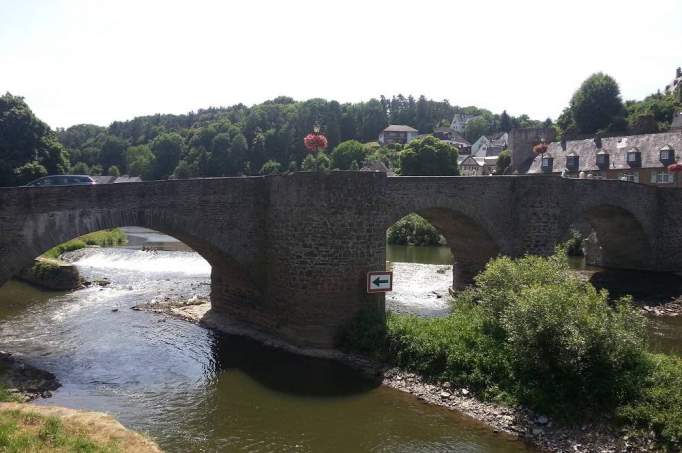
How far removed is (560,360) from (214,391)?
30.5 ft

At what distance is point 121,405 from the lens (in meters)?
15.0

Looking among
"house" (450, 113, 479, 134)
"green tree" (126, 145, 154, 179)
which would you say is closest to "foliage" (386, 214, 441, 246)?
"green tree" (126, 145, 154, 179)

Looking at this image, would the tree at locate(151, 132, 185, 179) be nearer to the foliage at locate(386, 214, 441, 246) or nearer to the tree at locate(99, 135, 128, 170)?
the tree at locate(99, 135, 128, 170)

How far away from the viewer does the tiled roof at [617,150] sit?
45.4 metres

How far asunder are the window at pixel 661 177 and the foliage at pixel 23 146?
44.7 metres

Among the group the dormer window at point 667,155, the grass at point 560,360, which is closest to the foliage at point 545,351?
the grass at point 560,360

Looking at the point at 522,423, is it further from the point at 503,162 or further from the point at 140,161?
the point at 140,161

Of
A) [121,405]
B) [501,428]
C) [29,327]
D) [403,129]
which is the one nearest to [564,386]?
[501,428]

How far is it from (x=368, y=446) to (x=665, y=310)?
62.5 feet

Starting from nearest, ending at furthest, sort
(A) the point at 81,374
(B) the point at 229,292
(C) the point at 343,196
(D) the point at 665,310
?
(A) the point at 81,374 < (C) the point at 343,196 < (B) the point at 229,292 < (D) the point at 665,310

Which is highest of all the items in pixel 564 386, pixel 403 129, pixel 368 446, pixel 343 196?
pixel 403 129

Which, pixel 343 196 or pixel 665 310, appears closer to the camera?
pixel 343 196

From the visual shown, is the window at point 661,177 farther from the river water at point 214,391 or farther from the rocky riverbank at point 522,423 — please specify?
the river water at point 214,391

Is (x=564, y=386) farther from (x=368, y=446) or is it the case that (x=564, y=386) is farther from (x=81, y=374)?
(x=81, y=374)
